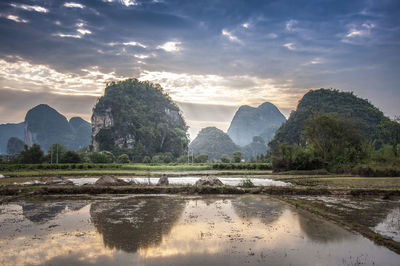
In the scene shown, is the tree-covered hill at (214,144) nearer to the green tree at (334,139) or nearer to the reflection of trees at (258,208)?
the green tree at (334,139)

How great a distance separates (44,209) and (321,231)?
8.79 m

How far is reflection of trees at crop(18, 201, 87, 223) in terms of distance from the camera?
8.67 m

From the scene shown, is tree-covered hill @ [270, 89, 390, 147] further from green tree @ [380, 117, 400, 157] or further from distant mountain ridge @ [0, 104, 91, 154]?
distant mountain ridge @ [0, 104, 91, 154]

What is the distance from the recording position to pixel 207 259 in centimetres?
526

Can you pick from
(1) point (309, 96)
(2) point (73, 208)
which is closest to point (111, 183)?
(2) point (73, 208)

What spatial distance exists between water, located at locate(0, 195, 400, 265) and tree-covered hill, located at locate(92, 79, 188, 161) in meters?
68.0

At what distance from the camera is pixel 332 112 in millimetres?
72000

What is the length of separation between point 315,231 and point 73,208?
7862 mm

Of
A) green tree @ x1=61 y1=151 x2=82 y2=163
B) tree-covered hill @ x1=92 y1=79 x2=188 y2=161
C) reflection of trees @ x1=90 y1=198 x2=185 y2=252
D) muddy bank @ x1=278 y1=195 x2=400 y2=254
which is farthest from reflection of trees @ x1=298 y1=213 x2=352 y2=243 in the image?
tree-covered hill @ x1=92 y1=79 x2=188 y2=161

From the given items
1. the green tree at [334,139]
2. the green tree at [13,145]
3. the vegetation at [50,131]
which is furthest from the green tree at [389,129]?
the vegetation at [50,131]

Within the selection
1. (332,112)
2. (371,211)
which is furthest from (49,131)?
(371,211)

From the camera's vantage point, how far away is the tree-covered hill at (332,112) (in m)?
67.1

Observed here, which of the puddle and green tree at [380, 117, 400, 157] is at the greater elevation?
green tree at [380, 117, 400, 157]

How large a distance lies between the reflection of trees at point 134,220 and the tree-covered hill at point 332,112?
5849cm
